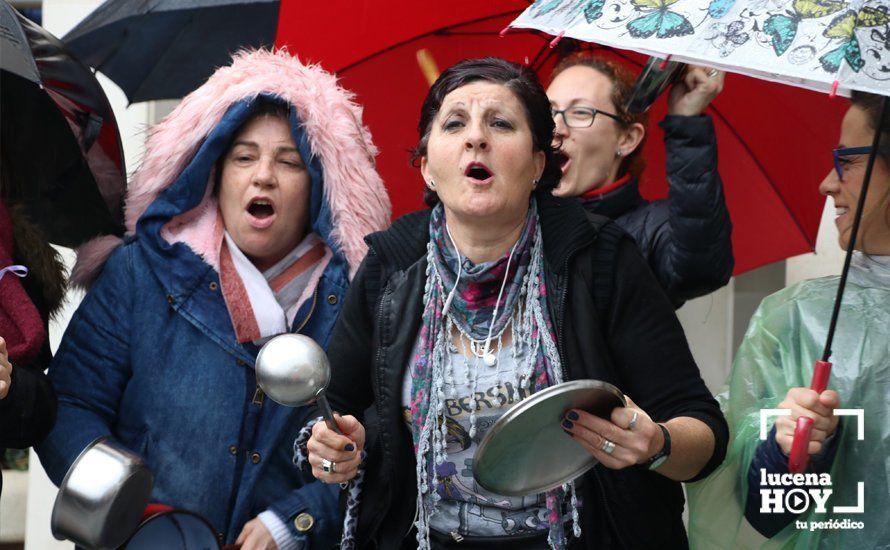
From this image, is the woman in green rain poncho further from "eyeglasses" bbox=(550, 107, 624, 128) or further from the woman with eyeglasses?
"eyeglasses" bbox=(550, 107, 624, 128)

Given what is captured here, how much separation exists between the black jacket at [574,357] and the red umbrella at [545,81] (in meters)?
0.99

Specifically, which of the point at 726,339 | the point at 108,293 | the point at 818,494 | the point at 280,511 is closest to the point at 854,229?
the point at 818,494

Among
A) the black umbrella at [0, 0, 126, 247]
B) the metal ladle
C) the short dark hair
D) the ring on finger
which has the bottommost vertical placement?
the ring on finger

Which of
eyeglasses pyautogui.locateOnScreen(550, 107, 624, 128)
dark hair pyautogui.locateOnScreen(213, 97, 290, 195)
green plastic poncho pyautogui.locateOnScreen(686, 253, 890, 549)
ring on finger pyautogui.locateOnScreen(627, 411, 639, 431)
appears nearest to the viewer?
ring on finger pyautogui.locateOnScreen(627, 411, 639, 431)

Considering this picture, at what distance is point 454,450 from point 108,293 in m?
1.12

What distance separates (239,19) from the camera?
4.21 m

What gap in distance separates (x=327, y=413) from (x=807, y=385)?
44.3 inches

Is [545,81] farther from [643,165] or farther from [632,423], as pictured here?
[632,423]

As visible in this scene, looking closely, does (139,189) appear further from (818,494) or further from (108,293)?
(818,494)

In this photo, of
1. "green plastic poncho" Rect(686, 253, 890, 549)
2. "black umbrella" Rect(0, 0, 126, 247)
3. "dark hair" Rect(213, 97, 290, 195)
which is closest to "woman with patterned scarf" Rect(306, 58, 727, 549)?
"green plastic poncho" Rect(686, 253, 890, 549)

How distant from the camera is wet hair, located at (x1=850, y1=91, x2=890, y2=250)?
312 cm

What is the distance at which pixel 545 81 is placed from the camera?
170 inches

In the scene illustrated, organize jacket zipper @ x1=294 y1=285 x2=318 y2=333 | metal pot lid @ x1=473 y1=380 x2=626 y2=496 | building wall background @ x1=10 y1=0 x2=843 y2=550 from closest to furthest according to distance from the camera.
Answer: metal pot lid @ x1=473 y1=380 x2=626 y2=496, jacket zipper @ x1=294 y1=285 x2=318 y2=333, building wall background @ x1=10 y1=0 x2=843 y2=550
